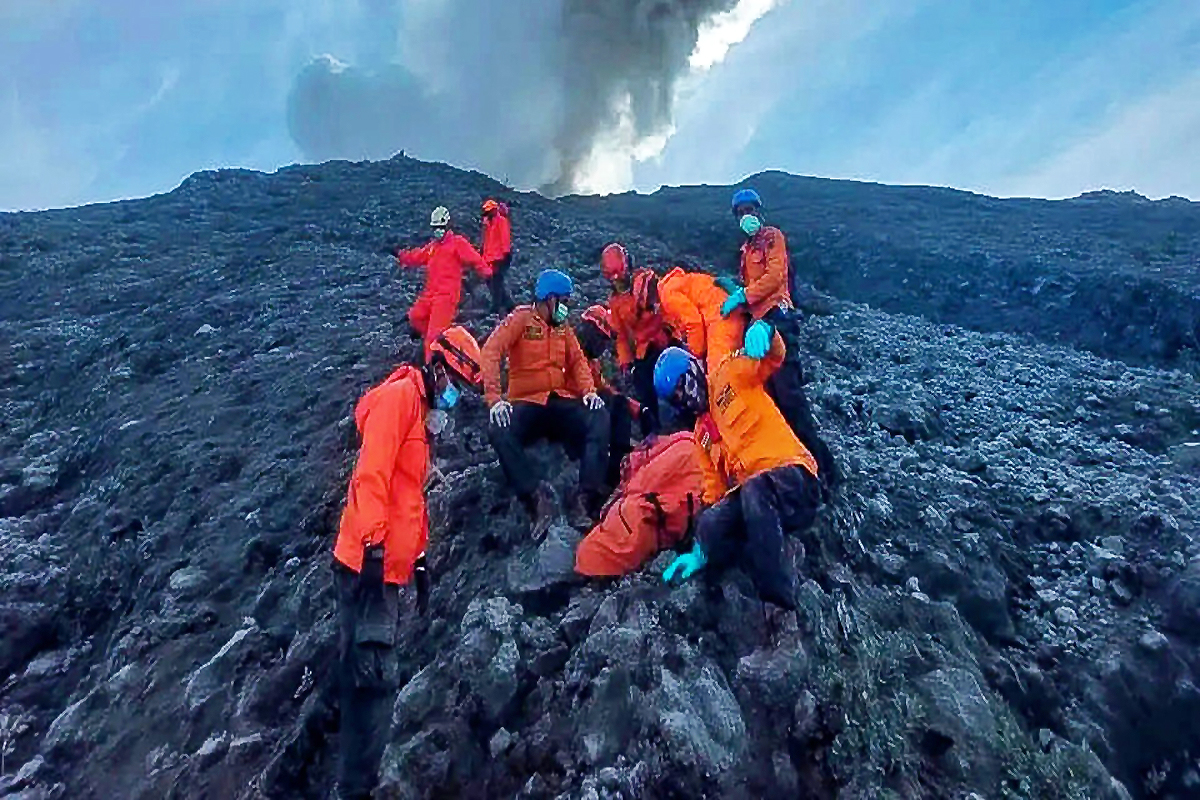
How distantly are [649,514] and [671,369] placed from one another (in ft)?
3.21

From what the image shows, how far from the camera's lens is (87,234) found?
2120 centimetres

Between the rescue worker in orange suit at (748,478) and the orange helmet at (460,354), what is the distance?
1.47 metres

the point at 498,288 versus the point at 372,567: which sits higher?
the point at 498,288

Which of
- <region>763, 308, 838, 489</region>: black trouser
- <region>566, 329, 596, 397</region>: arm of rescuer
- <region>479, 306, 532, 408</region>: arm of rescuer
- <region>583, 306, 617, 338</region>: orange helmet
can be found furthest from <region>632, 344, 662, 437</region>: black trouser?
<region>479, 306, 532, 408</region>: arm of rescuer

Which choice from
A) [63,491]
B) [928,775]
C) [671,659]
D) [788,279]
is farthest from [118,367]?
[928,775]

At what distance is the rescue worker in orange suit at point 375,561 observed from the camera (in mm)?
5188

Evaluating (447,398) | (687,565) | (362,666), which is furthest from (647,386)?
(362,666)

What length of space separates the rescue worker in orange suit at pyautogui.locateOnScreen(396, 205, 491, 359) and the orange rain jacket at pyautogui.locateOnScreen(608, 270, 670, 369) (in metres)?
2.78

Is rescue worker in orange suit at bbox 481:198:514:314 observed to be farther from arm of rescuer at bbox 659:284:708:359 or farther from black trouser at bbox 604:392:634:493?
black trouser at bbox 604:392:634:493

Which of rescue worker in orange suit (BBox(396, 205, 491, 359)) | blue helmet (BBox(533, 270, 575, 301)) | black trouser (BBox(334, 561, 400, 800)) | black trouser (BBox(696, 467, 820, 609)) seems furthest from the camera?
rescue worker in orange suit (BBox(396, 205, 491, 359))

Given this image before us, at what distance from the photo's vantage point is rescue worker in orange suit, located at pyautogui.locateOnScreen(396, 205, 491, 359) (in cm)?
1102

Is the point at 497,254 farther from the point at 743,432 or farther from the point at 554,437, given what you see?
the point at 743,432

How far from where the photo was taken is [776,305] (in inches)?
328

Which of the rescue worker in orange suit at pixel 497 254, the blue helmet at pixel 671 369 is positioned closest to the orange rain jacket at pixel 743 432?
the blue helmet at pixel 671 369
